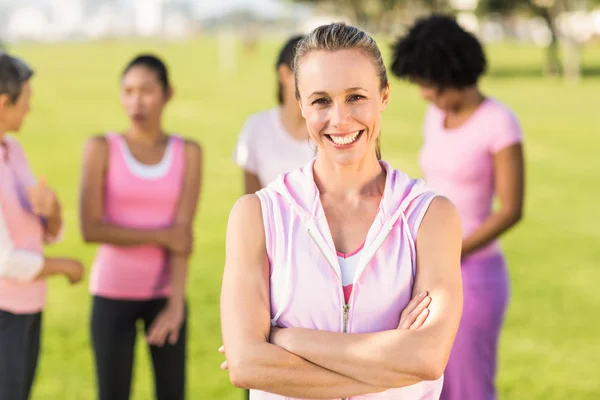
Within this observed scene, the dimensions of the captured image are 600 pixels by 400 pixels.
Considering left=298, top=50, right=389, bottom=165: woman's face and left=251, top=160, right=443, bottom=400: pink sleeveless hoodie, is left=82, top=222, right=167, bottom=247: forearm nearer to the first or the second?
left=251, top=160, right=443, bottom=400: pink sleeveless hoodie

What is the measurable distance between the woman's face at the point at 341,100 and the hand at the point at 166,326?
7.05 feet

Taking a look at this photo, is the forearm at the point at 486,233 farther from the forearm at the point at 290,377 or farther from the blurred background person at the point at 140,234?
the forearm at the point at 290,377

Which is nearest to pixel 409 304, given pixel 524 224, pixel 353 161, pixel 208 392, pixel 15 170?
pixel 353 161

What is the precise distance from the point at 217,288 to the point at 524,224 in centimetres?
562

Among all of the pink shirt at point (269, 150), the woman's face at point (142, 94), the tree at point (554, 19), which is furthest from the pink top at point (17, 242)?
the tree at point (554, 19)

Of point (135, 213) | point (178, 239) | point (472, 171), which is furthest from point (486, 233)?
point (135, 213)

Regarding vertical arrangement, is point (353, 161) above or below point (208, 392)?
above

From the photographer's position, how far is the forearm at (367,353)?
258 cm

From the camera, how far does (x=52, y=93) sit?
3656 centimetres

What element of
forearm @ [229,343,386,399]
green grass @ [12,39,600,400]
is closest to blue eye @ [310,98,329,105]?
forearm @ [229,343,386,399]

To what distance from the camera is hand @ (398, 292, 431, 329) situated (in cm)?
263

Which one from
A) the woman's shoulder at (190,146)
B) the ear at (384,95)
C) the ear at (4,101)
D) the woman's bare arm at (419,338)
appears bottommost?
the woman's bare arm at (419,338)

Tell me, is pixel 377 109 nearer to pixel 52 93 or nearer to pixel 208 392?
pixel 208 392

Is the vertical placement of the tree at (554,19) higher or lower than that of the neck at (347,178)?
higher
